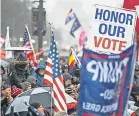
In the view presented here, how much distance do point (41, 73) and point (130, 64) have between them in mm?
5819

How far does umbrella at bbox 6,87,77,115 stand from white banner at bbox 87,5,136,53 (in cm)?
104

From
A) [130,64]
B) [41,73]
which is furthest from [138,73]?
[130,64]

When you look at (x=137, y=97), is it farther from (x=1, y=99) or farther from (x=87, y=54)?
(x=87, y=54)

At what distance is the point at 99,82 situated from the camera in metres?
5.55

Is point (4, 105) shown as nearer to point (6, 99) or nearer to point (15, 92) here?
point (6, 99)

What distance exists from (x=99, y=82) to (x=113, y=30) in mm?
3080

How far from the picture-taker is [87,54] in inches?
220

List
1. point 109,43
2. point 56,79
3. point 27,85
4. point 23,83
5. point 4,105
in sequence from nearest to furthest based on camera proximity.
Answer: point 4,105 → point 56,79 → point 109,43 → point 27,85 → point 23,83

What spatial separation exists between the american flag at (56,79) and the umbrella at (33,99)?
4.8 inches

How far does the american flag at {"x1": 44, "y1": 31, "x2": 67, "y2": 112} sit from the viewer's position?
8273 mm

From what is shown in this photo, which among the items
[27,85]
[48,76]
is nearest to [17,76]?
[27,85]

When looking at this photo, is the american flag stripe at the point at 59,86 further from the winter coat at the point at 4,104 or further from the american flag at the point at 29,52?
the american flag at the point at 29,52

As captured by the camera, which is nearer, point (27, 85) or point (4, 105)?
point (4, 105)

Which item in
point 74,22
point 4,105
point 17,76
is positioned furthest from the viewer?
point 74,22
